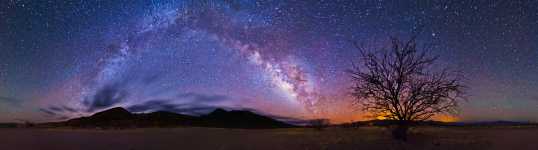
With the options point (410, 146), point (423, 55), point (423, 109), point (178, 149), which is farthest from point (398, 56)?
point (178, 149)

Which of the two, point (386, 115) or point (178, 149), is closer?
point (178, 149)

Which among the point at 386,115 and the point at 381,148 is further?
the point at 386,115

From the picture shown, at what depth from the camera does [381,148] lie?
964 inches

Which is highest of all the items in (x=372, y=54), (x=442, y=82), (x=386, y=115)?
(x=372, y=54)

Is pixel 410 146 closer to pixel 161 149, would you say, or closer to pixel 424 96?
pixel 424 96

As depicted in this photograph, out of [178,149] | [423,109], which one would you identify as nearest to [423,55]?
[423,109]

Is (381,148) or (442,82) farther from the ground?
(442,82)

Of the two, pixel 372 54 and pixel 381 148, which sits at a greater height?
pixel 372 54

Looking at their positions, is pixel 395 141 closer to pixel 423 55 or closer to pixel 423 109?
pixel 423 109

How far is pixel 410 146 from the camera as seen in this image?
2581 cm

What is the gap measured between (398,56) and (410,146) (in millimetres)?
5463

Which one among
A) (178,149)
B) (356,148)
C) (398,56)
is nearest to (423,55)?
(398,56)

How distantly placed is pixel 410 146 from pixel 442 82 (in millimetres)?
4604

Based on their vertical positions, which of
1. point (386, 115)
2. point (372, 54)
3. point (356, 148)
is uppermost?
point (372, 54)
